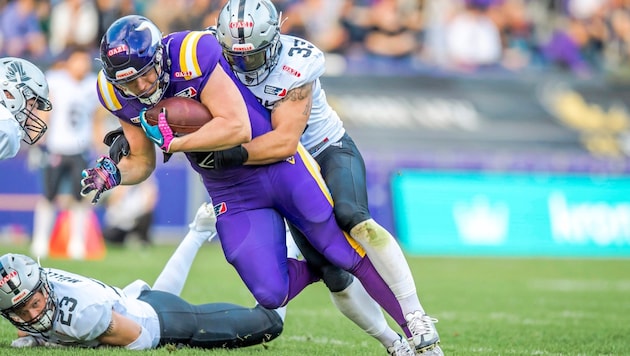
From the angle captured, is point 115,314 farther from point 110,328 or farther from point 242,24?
point 242,24

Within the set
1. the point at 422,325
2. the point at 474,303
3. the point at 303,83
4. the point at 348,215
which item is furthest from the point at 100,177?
the point at 474,303

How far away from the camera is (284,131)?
4.78m

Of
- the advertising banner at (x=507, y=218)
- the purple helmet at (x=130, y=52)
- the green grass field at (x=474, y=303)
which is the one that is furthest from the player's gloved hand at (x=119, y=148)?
the advertising banner at (x=507, y=218)

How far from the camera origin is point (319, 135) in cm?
515

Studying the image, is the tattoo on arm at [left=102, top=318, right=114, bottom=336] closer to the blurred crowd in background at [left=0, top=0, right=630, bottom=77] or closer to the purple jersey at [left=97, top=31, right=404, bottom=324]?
the purple jersey at [left=97, top=31, right=404, bottom=324]

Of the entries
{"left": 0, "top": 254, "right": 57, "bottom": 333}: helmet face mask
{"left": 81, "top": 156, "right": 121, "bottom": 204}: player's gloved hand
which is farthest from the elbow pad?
{"left": 81, "top": 156, "right": 121, "bottom": 204}: player's gloved hand

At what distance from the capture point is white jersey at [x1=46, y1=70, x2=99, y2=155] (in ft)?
35.6

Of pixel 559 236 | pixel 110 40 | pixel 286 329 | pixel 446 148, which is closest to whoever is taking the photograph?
pixel 110 40

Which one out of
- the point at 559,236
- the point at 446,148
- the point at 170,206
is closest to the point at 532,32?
the point at 446,148

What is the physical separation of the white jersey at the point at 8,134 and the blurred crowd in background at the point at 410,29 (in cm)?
849

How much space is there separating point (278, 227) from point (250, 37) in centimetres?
88

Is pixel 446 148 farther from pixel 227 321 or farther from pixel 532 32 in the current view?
pixel 227 321

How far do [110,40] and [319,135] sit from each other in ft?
3.83

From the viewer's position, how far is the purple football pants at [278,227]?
4719 millimetres
